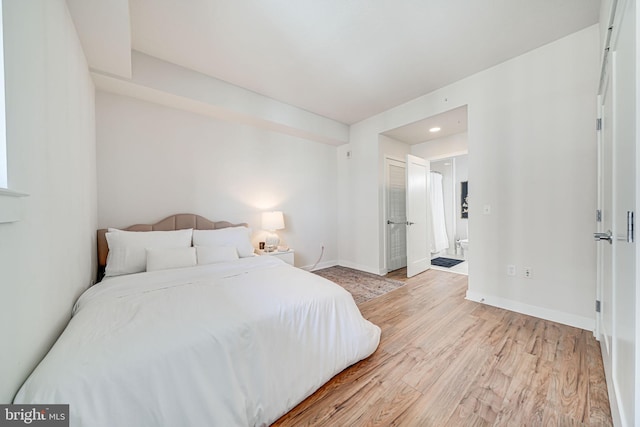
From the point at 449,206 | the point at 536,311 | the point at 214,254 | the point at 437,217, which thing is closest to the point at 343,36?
the point at 214,254

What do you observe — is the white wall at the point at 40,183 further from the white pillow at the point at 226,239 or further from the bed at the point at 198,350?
the white pillow at the point at 226,239

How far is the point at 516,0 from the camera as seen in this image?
5.87 feet

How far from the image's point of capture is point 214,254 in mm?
2422

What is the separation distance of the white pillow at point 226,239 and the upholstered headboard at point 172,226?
305 mm

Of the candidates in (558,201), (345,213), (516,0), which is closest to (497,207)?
(558,201)

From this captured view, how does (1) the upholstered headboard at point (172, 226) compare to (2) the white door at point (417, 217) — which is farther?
(2) the white door at point (417, 217)

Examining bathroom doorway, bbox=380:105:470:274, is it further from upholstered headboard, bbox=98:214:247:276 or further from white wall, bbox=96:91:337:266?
upholstered headboard, bbox=98:214:247:276

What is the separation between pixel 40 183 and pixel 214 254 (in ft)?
4.86

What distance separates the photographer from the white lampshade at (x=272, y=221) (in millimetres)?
3451

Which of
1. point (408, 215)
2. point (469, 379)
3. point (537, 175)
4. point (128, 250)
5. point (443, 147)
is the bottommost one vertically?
point (469, 379)

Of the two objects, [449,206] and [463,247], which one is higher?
[449,206]
